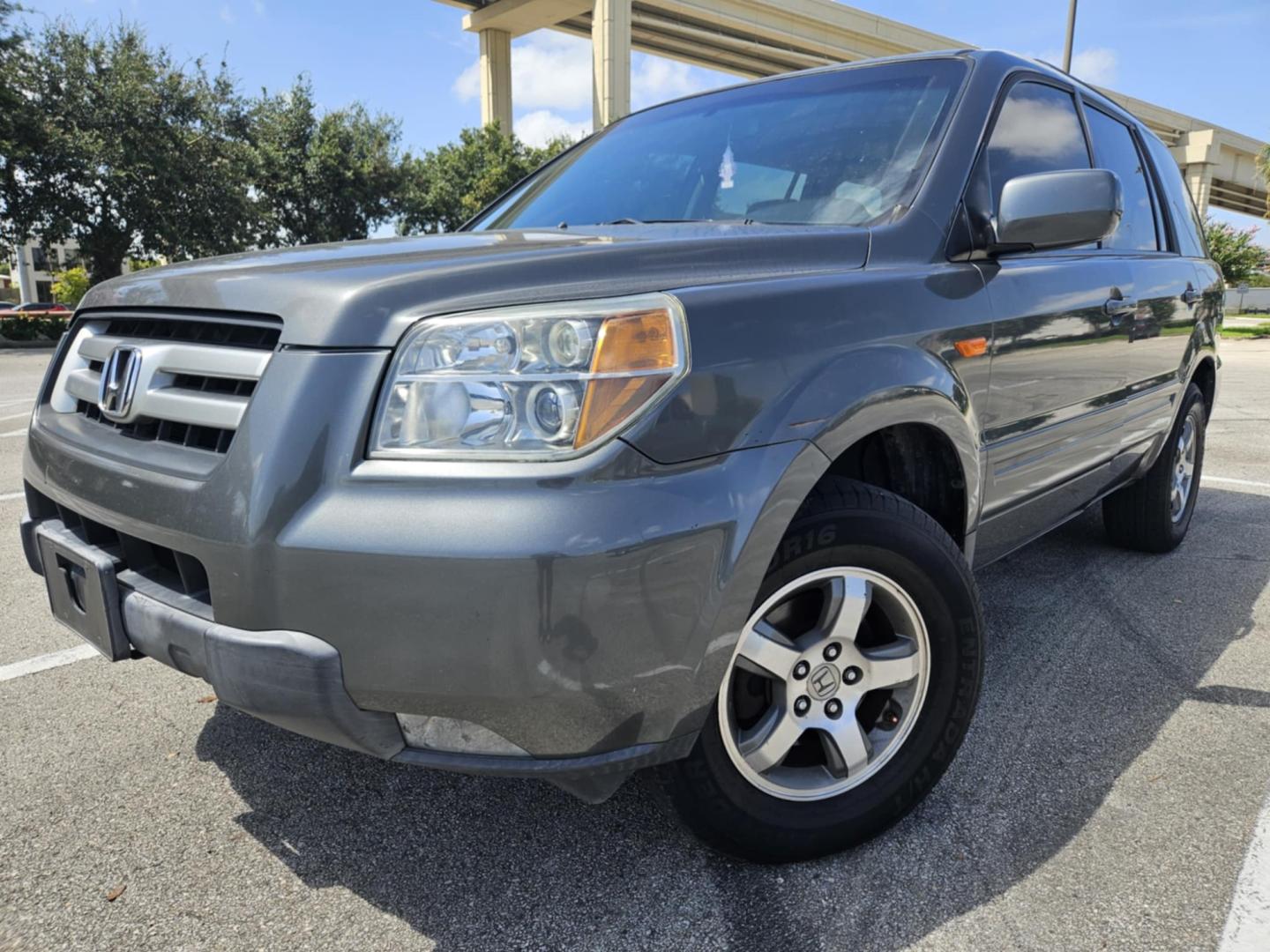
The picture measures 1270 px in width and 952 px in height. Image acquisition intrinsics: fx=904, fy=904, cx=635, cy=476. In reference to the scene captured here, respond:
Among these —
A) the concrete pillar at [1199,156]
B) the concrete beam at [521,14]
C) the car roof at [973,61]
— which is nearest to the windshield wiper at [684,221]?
the car roof at [973,61]

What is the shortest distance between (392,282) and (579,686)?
2.49 feet

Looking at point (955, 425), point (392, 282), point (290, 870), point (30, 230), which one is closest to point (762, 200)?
point (955, 425)

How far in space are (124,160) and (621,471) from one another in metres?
30.4

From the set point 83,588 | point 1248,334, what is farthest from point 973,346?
point 1248,334

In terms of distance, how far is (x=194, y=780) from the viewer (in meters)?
2.27

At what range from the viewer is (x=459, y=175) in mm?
36406

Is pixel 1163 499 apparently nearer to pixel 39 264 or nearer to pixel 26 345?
pixel 26 345

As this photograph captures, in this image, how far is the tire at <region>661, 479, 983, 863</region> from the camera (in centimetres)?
176

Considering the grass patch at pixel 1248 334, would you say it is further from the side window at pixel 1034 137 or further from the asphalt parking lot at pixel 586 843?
the asphalt parking lot at pixel 586 843

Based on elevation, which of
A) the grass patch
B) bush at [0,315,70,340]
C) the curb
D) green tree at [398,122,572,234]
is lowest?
the grass patch

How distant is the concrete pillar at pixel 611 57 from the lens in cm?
3136

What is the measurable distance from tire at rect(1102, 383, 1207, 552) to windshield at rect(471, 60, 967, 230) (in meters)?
2.20

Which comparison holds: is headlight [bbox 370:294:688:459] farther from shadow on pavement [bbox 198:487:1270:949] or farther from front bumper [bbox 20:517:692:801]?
shadow on pavement [bbox 198:487:1270:949]

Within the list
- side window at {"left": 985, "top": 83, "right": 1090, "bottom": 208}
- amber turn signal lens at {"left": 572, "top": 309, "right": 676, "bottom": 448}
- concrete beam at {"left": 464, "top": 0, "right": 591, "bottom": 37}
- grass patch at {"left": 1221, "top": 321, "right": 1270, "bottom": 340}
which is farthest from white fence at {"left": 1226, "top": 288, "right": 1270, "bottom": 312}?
amber turn signal lens at {"left": 572, "top": 309, "right": 676, "bottom": 448}
